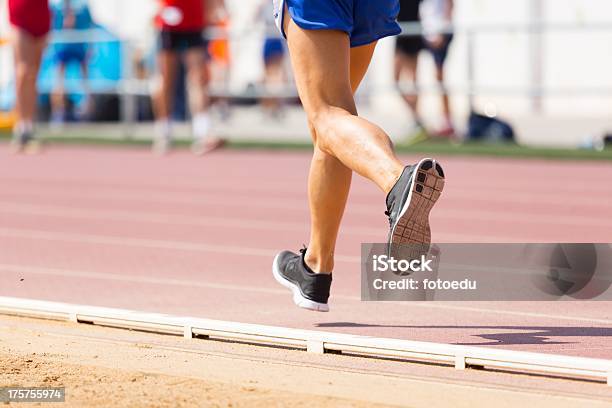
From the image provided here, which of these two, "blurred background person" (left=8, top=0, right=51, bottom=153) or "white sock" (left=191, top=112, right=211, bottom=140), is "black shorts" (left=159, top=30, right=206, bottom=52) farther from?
"blurred background person" (left=8, top=0, right=51, bottom=153)

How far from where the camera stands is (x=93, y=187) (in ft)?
34.7

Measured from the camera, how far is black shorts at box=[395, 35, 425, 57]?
548 inches

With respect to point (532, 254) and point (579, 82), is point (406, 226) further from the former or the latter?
point (579, 82)

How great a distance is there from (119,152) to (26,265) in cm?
774

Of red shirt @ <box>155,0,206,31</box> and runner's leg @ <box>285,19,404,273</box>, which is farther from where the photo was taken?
red shirt @ <box>155,0,206,31</box>

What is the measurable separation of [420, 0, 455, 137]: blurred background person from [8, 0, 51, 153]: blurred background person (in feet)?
12.2

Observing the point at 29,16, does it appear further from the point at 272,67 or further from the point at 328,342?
the point at 328,342

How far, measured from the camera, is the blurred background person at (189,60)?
1366 centimetres

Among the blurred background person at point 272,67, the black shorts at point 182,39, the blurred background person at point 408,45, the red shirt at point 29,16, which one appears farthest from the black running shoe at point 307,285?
the blurred background person at point 272,67

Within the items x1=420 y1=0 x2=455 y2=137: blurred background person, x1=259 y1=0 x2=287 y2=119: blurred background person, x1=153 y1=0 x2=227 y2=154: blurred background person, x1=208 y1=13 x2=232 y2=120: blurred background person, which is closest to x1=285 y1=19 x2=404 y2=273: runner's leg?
x1=420 y1=0 x2=455 y2=137: blurred background person

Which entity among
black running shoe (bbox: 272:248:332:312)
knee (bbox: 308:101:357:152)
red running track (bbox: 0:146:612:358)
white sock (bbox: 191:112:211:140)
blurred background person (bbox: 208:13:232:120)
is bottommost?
blurred background person (bbox: 208:13:232:120)

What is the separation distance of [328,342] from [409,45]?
993 cm

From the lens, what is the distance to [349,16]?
457cm

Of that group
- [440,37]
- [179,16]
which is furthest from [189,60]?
[440,37]
